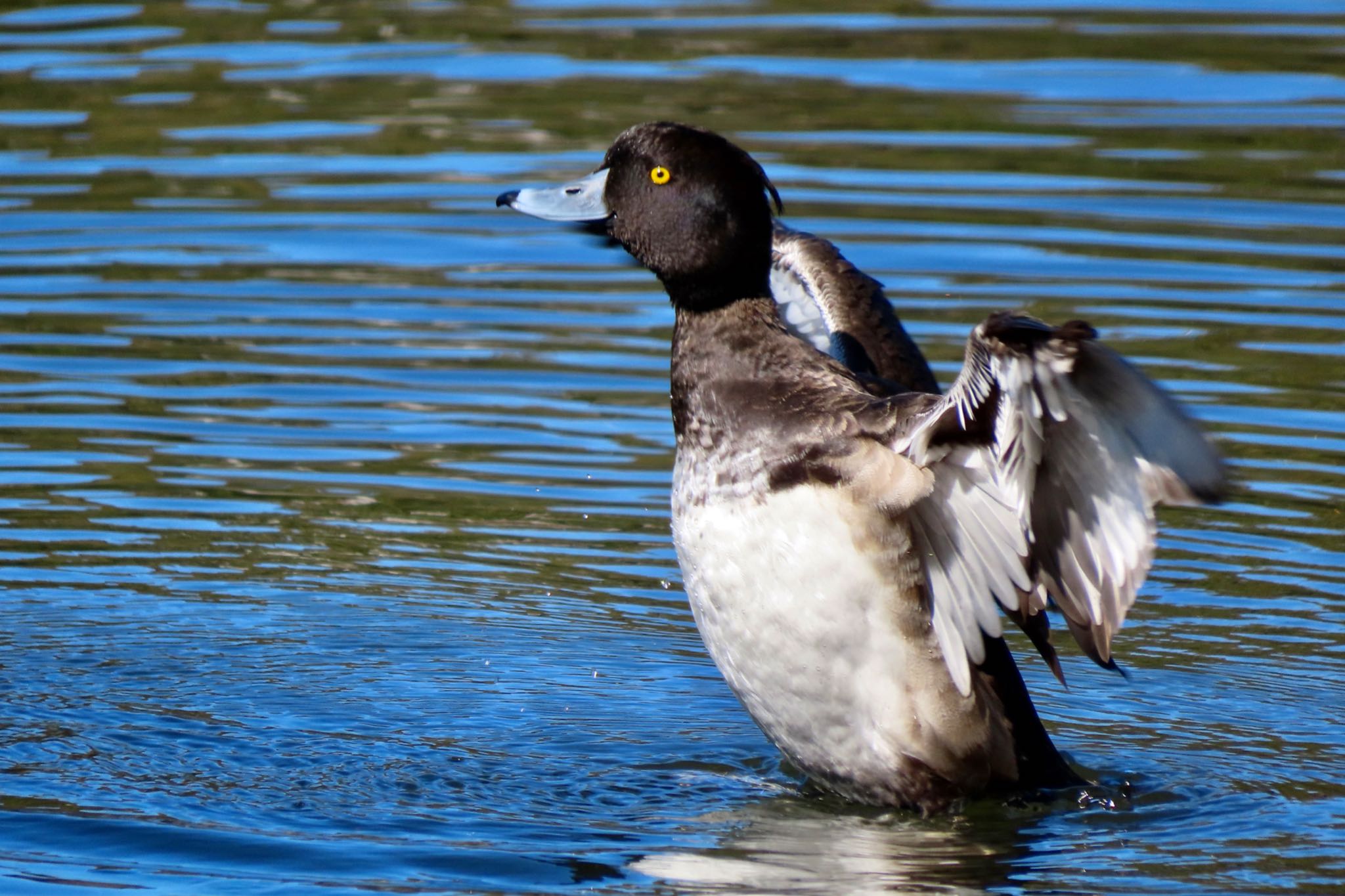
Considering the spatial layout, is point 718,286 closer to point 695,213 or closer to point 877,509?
point 695,213

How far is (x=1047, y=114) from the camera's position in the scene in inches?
525

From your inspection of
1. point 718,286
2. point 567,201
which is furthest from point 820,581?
point 567,201

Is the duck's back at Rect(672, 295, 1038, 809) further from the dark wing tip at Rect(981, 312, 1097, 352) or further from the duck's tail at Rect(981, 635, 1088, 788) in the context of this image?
the dark wing tip at Rect(981, 312, 1097, 352)

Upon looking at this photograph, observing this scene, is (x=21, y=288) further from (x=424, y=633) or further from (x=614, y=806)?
(x=614, y=806)

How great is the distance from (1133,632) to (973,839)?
70.3 inches

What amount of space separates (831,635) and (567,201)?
1657 mm

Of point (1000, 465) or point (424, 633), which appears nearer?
point (1000, 465)

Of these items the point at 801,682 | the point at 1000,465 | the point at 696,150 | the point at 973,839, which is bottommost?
the point at 973,839

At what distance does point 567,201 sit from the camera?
256 inches

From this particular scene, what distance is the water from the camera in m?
5.71

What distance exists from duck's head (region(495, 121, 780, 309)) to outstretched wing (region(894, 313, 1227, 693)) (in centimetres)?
87

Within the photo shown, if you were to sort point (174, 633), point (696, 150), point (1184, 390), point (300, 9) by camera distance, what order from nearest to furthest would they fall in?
point (696, 150), point (174, 633), point (1184, 390), point (300, 9)

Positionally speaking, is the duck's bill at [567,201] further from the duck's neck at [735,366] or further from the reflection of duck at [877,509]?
the duck's neck at [735,366]

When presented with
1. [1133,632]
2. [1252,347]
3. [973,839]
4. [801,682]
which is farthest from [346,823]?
[1252,347]
